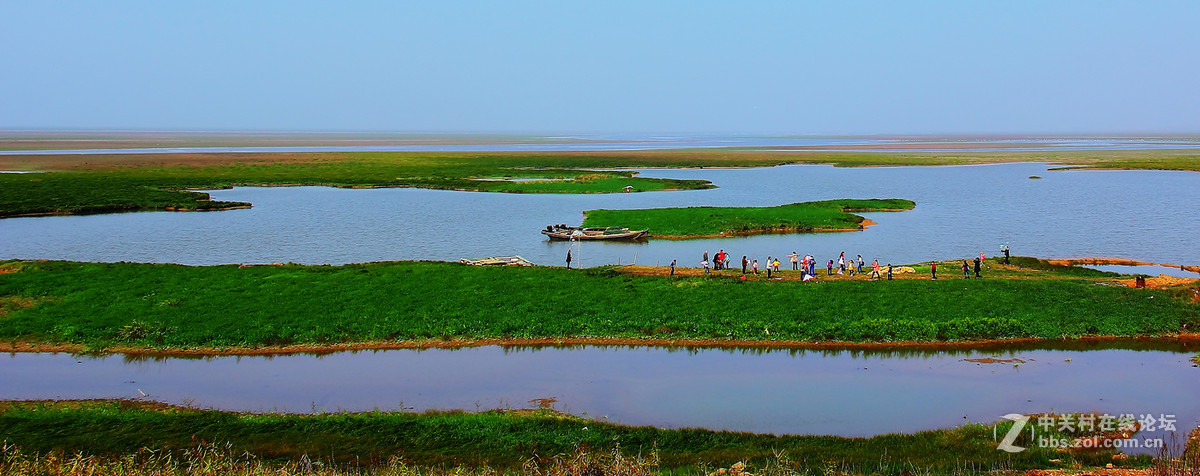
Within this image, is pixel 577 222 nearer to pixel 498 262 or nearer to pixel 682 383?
pixel 498 262

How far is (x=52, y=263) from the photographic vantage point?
1531 inches

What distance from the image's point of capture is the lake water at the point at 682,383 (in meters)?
21.5

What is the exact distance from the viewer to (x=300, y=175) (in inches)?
4124

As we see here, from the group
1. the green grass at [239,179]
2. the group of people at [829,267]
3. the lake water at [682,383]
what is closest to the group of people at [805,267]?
the group of people at [829,267]

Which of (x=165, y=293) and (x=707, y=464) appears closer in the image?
(x=707, y=464)

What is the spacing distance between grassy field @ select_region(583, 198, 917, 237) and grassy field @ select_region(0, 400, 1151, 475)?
3359cm

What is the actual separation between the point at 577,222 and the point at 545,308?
1205 inches

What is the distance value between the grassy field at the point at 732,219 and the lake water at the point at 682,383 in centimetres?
2750

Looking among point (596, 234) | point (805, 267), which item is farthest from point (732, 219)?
point (805, 267)

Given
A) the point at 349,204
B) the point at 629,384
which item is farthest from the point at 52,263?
the point at 349,204

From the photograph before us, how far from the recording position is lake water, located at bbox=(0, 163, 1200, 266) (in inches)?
1809

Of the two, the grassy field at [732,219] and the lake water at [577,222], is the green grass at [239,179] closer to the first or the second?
the lake water at [577,222]

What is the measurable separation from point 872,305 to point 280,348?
20.9 meters

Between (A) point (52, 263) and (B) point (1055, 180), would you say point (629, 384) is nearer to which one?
(A) point (52, 263)
